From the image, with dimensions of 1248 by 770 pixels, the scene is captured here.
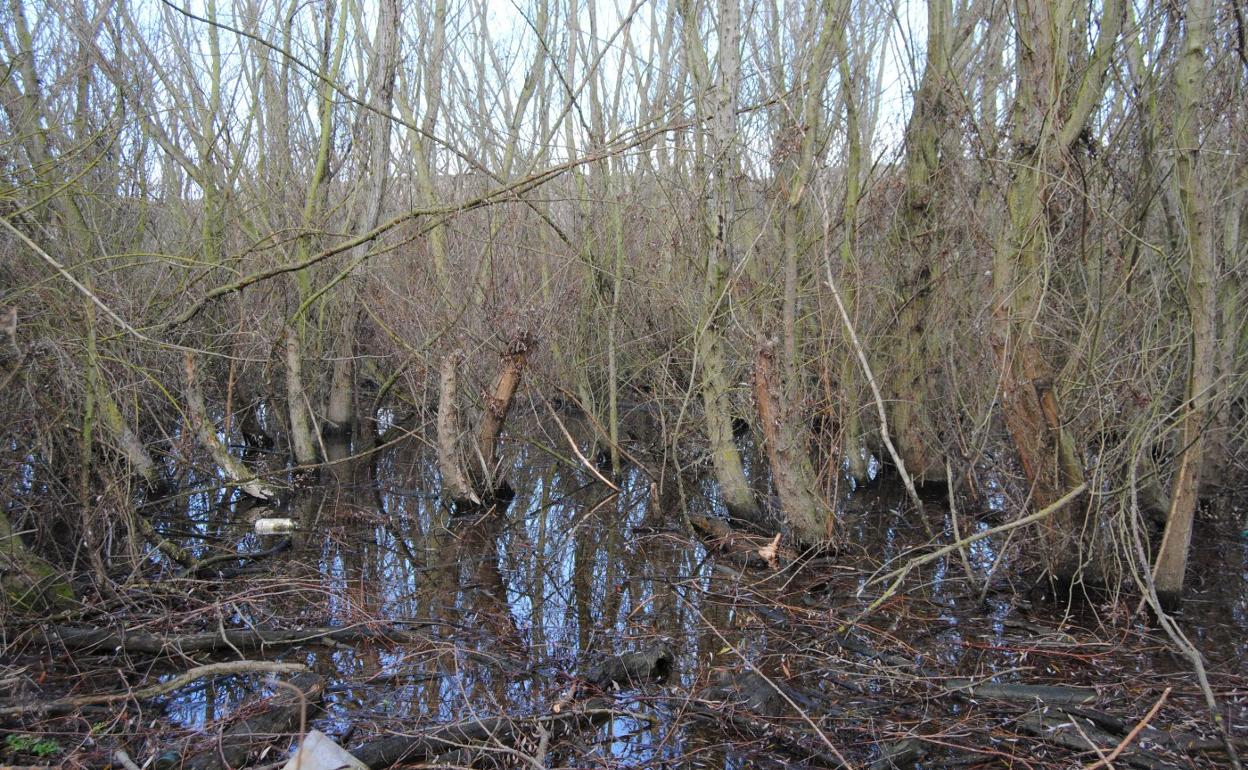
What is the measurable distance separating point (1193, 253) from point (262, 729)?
4919mm

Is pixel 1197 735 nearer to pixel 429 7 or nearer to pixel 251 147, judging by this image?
pixel 251 147

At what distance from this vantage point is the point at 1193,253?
4.48 m

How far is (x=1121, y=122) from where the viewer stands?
4.88m

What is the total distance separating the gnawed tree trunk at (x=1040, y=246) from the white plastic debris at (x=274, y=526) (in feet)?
18.1

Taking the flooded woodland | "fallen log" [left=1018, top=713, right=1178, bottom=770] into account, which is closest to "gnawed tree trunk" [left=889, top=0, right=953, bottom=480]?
the flooded woodland

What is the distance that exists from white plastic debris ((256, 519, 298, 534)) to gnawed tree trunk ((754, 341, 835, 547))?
396cm

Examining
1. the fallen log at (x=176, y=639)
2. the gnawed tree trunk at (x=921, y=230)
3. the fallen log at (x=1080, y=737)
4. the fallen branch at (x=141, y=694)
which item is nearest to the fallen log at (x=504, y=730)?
the fallen branch at (x=141, y=694)

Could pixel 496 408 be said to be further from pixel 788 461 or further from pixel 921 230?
pixel 921 230

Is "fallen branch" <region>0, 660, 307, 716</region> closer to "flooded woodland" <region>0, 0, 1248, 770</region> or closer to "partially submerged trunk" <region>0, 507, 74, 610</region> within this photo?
"flooded woodland" <region>0, 0, 1248, 770</region>

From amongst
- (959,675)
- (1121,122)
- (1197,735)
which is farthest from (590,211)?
(1197,735)

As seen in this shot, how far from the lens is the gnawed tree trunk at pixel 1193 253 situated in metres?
4.36

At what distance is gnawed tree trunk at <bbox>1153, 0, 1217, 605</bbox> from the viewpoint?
4.36 m

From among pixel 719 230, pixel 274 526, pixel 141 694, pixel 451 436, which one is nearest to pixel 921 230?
pixel 719 230

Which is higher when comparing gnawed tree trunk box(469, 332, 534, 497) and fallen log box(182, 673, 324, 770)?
gnawed tree trunk box(469, 332, 534, 497)
